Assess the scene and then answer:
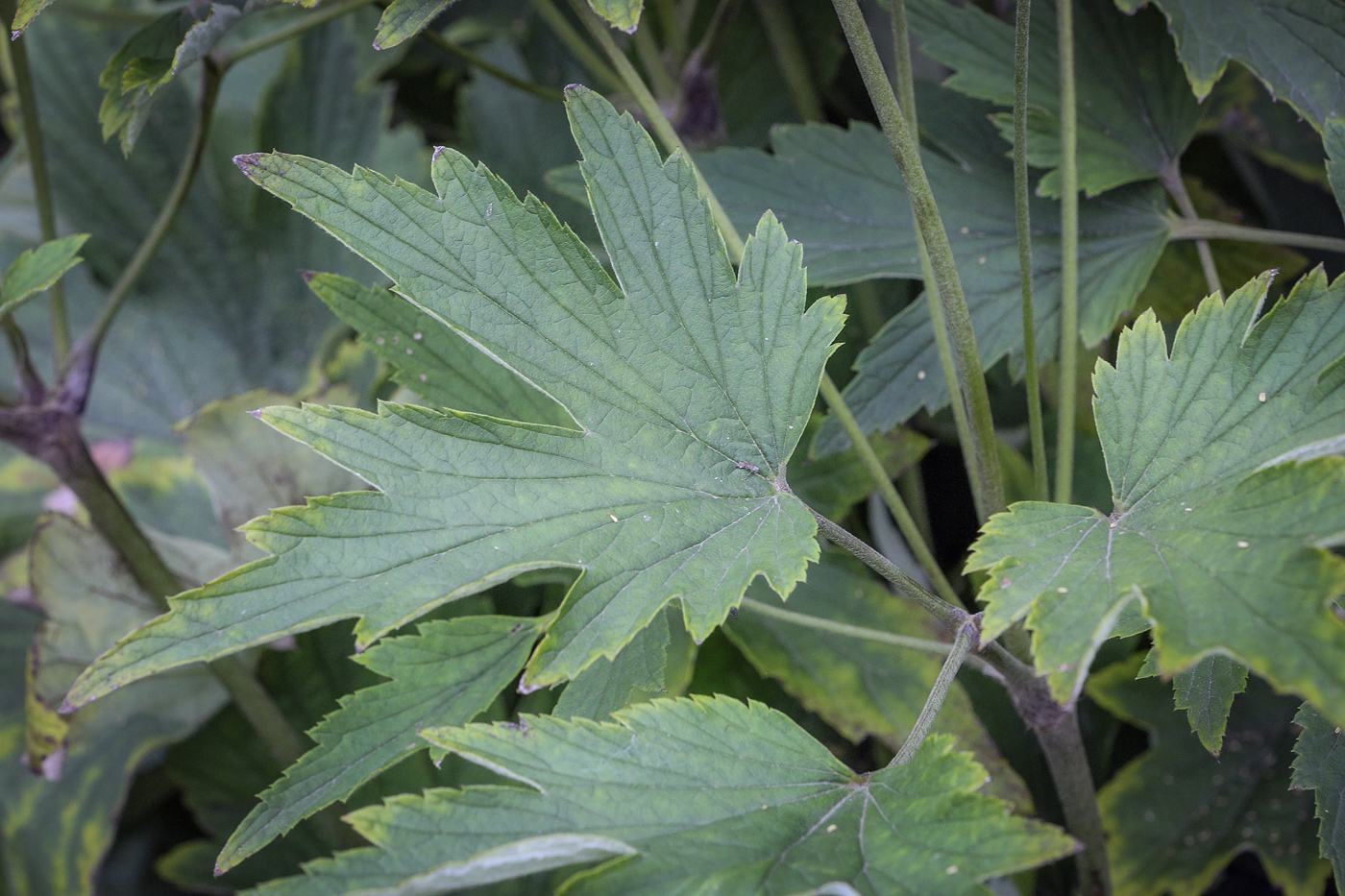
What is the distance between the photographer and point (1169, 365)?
394mm

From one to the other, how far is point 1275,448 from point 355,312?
0.44 m

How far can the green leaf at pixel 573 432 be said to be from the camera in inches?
14.0

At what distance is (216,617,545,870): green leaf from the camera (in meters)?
0.40

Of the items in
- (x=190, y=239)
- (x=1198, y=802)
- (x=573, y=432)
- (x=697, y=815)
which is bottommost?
(x=1198, y=802)

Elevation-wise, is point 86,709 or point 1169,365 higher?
point 1169,365

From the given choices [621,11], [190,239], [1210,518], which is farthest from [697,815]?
[190,239]

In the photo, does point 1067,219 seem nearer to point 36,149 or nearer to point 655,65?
point 655,65

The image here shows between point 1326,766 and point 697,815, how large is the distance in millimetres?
291

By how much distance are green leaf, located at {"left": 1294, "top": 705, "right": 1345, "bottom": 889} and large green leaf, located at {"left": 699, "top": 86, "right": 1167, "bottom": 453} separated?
0.23 meters

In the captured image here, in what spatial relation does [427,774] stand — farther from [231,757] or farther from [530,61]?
[530,61]

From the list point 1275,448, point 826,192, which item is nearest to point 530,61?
point 826,192

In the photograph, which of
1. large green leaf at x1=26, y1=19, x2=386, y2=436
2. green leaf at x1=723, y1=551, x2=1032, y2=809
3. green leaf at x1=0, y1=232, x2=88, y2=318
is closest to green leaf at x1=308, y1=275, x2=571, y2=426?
green leaf at x1=0, y1=232, x2=88, y2=318

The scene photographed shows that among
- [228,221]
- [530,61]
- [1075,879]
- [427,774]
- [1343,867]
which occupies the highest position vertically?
[530,61]

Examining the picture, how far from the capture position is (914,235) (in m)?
0.60
